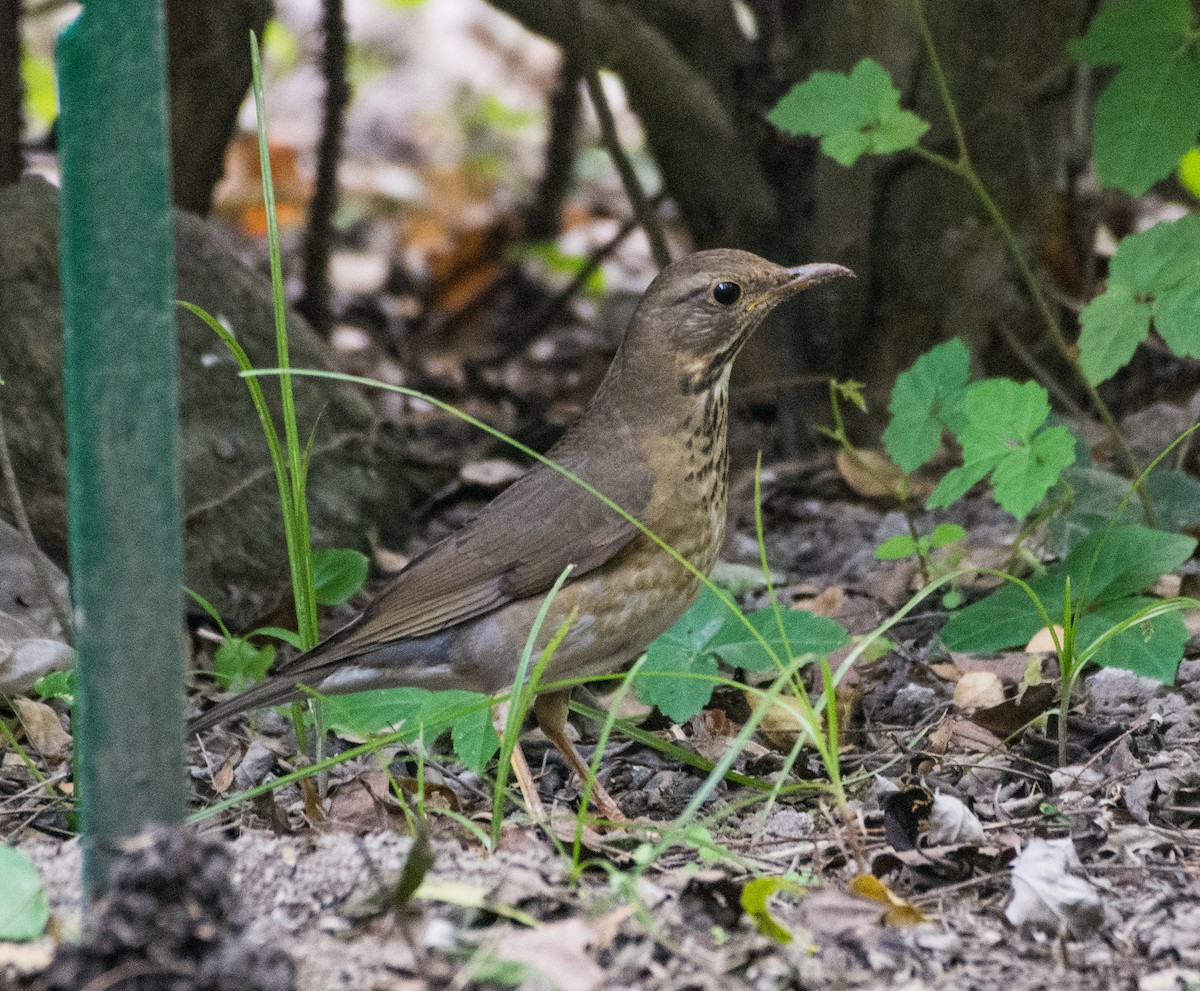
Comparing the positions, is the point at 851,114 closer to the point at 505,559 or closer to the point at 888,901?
the point at 505,559

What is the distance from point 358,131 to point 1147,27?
8.02m

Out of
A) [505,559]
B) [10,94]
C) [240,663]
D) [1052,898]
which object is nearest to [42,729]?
[240,663]

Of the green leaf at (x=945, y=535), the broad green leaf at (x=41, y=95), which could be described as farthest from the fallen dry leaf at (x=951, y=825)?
the broad green leaf at (x=41, y=95)

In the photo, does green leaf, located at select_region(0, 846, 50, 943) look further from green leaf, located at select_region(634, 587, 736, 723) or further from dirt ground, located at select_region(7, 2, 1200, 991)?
green leaf, located at select_region(634, 587, 736, 723)

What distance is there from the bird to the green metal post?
1614 mm

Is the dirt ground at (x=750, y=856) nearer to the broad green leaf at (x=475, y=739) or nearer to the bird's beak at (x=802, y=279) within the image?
the broad green leaf at (x=475, y=739)

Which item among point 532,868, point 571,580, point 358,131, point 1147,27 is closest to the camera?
point 532,868

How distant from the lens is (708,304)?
4.45 meters

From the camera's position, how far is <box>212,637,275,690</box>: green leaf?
4664 millimetres

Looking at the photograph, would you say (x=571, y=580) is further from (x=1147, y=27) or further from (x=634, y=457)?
(x=1147, y=27)

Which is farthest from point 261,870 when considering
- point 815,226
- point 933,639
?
point 815,226

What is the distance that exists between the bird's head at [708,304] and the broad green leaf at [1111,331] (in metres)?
0.70

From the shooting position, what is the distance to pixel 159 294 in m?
2.39

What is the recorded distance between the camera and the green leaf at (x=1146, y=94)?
4578 mm
